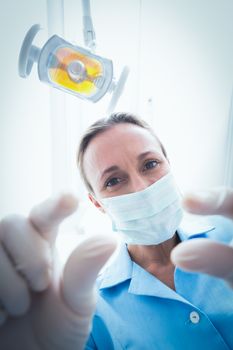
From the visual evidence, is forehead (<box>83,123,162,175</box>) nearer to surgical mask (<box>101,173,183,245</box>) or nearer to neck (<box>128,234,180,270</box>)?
surgical mask (<box>101,173,183,245</box>)

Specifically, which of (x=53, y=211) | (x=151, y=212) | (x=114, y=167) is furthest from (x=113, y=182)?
(x=53, y=211)

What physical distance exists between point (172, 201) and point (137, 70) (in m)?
0.70

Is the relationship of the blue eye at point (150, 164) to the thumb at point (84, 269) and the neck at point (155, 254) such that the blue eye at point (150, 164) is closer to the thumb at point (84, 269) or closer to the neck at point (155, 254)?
the neck at point (155, 254)

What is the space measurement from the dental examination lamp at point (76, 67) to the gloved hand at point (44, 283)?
1.74 ft

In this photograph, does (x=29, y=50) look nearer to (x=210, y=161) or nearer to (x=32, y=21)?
(x=32, y=21)

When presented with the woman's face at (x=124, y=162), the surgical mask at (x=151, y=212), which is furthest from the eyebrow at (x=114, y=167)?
the surgical mask at (x=151, y=212)

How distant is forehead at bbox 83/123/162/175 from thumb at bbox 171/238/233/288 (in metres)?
0.43

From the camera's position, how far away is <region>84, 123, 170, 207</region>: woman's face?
2.54 feet

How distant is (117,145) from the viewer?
2.63ft

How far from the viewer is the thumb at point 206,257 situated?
0.41m

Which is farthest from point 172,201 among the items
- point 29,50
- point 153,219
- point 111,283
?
point 29,50

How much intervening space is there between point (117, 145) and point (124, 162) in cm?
7

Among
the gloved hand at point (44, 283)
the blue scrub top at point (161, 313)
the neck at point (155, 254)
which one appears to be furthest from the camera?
the neck at point (155, 254)

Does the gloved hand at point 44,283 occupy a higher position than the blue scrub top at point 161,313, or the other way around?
the gloved hand at point 44,283
